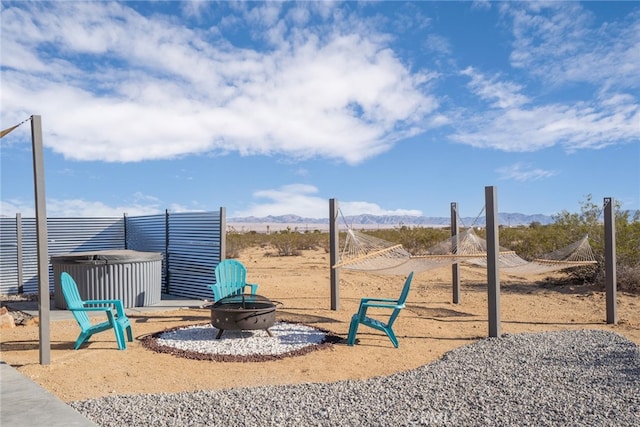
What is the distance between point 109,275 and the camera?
8.69 m

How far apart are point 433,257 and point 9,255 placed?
9156mm

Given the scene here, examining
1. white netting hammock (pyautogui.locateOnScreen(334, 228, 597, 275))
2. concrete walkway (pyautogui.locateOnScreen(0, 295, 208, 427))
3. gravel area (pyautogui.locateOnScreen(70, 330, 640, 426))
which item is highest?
white netting hammock (pyautogui.locateOnScreen(334, 228, 597, 275))

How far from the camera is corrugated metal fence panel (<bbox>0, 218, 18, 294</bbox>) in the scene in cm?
1107

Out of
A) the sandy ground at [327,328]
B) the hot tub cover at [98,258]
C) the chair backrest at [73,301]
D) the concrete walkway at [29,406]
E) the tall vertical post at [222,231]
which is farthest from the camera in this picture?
the tall vertical post at [222,231]

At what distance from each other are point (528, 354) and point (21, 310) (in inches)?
324

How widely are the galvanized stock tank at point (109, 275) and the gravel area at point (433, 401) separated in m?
5.04

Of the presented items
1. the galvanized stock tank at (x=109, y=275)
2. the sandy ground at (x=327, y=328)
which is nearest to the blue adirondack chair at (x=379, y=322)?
the sandy ground at (x=327, y=328)

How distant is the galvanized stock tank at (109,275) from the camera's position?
28.2 ft

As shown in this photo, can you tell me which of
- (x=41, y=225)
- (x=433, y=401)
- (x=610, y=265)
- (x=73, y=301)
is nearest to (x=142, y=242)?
(x=73, y=301)

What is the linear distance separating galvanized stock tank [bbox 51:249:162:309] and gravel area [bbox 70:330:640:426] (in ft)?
16.5

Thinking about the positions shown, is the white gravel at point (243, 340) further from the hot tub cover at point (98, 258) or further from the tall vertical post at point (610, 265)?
the tall vertical post at point (610, 265)

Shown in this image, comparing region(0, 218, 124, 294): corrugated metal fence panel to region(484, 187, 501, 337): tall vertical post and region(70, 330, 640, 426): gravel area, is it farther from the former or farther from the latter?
region(484, 187, 501, 337): tall vertical post

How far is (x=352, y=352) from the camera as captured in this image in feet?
19.1

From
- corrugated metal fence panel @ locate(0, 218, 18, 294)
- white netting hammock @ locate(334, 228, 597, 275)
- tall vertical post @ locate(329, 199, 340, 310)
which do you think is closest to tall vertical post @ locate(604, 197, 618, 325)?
white netting hammock @ locate(334, 228, 597, 275)
